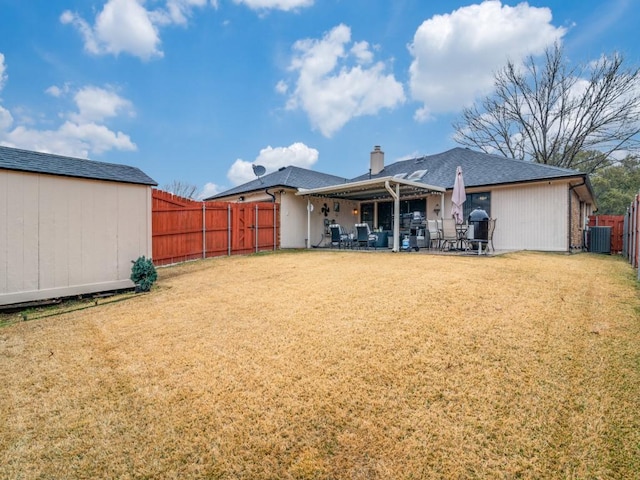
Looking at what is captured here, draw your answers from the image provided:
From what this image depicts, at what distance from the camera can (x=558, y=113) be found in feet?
66.3

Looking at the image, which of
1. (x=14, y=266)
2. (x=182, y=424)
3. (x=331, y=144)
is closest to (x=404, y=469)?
(x=182, y=424)

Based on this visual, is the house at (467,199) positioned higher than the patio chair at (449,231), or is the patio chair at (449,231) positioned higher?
the house at (467,199)

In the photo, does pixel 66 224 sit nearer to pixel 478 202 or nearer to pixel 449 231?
pixel 449 231

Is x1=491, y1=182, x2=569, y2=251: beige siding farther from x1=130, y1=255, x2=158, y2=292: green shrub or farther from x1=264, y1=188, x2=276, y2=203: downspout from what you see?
x1=130, y1=255, x2=158, y2=292: green shrub

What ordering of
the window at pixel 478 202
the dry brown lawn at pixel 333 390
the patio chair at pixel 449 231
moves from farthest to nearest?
the window at pixel 478 202 → the patio chair at pixel 449 231 → the dry brown lawn at pixel 333 390

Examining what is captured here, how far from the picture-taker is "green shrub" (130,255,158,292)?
19.0 feet

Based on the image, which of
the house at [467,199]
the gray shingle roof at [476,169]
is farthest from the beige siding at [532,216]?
the gray shingle roof at [476,169]

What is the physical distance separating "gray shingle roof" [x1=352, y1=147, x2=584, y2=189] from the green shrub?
11.7m

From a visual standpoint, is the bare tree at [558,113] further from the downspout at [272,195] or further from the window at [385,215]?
the downspout at [272,195]

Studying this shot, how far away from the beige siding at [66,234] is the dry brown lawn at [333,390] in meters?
0.78

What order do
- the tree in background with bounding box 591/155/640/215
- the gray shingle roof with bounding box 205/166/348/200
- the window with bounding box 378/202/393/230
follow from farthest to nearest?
the tree in background with bounding box 591/155/640/215 → the window with bounding box 378/202/393/230 → the gray shingle roof with bounding box 205/166/348/200

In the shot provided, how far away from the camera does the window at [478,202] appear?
1245 centimetres

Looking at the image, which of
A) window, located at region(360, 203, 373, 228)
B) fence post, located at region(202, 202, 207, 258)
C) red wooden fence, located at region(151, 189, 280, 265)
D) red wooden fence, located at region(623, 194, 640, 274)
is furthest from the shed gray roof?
window, located at region(360, 203, 373, 228)

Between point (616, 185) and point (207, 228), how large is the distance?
29.9 m
